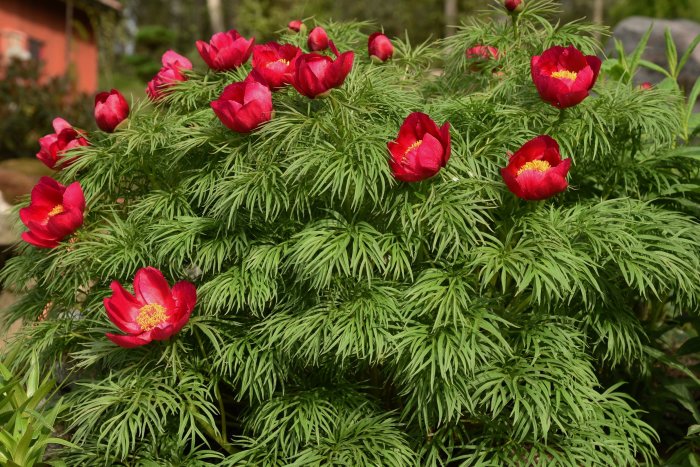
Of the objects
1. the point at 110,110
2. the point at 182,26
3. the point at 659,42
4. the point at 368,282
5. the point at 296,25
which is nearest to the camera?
the point at 368,282

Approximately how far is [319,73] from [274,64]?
267mm

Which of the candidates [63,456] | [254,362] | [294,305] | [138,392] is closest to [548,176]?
[294,305]

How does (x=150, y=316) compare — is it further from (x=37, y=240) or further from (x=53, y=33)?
(x=53, y=33)

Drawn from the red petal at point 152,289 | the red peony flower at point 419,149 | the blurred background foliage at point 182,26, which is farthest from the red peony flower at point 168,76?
the red peony flower at point 419,149

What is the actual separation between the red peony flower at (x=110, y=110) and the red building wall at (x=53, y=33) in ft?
26.7

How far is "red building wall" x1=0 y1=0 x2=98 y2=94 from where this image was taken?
33.7ft

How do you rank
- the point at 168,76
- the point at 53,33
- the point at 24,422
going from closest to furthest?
the point at 24,422
the point at 168,76
the point at 53,33

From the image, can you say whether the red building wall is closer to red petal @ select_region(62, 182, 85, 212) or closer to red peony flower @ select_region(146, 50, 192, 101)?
red peony flower @ select_region(146, 50, 192, 101)

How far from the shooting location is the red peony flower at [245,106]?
2.01 metres

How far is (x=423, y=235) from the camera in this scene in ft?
6.61

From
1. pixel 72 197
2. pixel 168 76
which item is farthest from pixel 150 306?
pixel 168 76

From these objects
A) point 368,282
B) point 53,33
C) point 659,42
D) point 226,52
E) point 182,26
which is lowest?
point 182,26

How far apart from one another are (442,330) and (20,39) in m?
10.1

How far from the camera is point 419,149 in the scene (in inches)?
73.5
